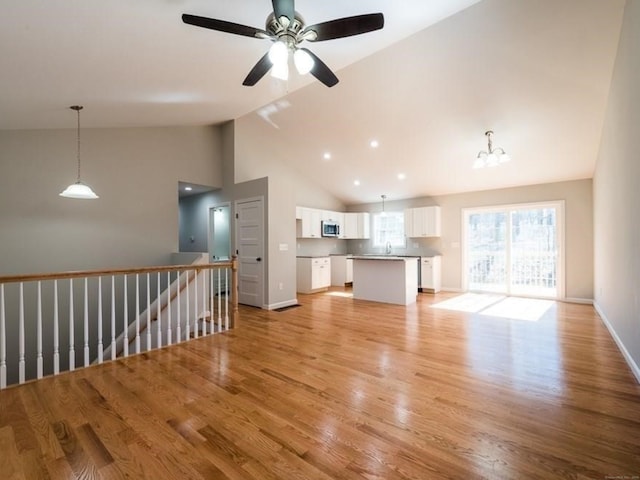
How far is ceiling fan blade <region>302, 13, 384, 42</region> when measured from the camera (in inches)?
79.6

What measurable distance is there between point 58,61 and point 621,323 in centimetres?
599

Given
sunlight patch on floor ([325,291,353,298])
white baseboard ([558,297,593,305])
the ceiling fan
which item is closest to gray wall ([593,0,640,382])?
white baseboard ([558,297,593,305])

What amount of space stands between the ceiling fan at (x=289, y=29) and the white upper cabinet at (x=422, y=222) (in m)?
5.62

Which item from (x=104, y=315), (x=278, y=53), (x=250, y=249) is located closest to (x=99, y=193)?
(x=104, y=315)

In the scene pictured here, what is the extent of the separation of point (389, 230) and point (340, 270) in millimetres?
1800

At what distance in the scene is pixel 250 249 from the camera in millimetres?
5797

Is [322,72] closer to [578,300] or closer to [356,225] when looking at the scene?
[356,225]

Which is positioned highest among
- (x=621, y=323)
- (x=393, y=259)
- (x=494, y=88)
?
(x=494, y=88)

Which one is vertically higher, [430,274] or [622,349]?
[430,274]

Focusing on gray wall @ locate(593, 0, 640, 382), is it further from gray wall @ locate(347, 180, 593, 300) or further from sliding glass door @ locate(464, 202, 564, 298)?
sliding glass door @ locate(464, 202, 564, 298)

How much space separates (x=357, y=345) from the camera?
Answer: 3.47 meters

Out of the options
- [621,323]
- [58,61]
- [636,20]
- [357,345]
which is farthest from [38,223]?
[621,323]

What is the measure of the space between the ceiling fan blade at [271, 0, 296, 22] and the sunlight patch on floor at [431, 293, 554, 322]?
495cm

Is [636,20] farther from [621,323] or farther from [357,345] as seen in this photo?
[357,345]
